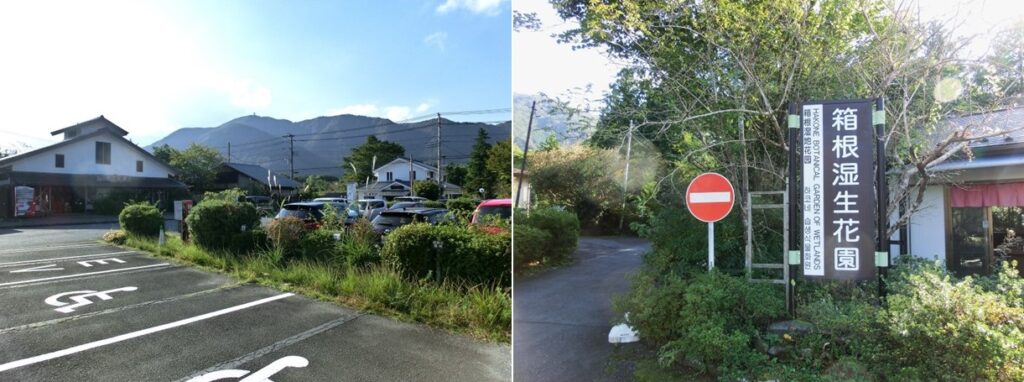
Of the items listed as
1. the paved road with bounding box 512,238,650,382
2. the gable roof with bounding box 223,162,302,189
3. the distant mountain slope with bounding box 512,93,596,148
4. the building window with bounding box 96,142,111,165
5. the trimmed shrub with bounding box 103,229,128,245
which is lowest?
the paved road with bounding box 512,238,650,382

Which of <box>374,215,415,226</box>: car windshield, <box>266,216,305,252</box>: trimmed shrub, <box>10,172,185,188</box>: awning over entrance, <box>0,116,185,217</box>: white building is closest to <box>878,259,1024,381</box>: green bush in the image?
<box>0,116,185,217</box>: white building

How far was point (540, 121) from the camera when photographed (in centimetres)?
279

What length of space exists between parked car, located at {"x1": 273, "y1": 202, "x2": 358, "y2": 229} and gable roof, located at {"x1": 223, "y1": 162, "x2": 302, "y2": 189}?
4.28 feet

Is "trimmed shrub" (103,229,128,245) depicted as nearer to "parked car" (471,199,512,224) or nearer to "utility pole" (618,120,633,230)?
"parked car" (471,199,512,224)

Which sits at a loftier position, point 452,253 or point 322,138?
point 322,138

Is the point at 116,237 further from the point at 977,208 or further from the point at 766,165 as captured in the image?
the point at 977,208

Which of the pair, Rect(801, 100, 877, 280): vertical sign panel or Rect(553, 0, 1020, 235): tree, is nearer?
Rect(801, 100, 877, 280): vertical sign panel

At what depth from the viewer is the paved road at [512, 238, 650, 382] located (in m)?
2.86

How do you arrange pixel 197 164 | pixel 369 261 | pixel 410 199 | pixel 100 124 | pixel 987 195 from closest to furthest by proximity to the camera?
pixel 100 124, pixel 197 164, pixel 987 195, pixel 369 261, pixel 410 199

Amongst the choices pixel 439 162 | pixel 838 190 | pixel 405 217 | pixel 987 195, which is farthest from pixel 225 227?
pixel 987 195

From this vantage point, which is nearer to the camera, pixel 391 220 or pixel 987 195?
pixel 987 195

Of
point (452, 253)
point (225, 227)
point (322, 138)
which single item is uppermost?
point (322, 138)

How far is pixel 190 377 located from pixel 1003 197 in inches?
225

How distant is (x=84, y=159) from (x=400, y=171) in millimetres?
1938
